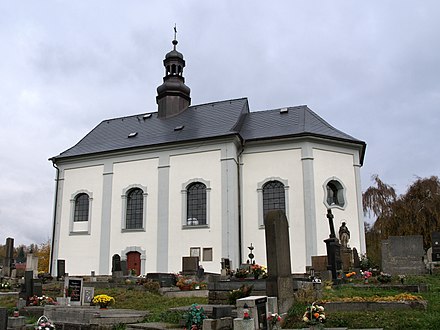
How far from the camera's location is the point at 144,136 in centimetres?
2636

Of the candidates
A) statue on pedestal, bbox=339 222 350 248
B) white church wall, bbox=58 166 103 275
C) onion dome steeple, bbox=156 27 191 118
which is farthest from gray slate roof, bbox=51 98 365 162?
statue on pedestal, bbox=339 222 350 248

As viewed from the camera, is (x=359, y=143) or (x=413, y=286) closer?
(x=413, y=286)

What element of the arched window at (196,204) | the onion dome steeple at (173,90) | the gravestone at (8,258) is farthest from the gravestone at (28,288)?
the onion dome steeple at (173,90)

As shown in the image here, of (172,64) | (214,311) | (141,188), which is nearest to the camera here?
(214,311)

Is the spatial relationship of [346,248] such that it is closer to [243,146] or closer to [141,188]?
[243,146]

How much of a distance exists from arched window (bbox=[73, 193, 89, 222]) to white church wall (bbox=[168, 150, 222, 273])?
548 centimetres

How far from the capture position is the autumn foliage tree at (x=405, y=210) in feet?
95.8

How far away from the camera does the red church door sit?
23094mm

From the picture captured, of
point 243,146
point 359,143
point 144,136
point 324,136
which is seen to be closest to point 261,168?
point 243,146

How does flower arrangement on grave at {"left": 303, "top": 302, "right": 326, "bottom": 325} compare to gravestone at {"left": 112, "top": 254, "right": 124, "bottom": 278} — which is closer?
flower arrangement on grave at {"left": 303, "top": 302, "right": 326, "bottom": 325}

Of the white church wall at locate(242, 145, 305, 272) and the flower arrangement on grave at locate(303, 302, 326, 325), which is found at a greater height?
the white church wall at locate(242, 145, 305, 272)

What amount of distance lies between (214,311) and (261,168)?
1549cm

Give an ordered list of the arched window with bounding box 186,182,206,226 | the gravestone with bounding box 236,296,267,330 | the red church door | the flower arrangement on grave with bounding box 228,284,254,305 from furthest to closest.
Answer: the red church door, the arched window with bounding box 186,182,206,226, the flower arrangement on grave with bounding box 228,284,254,305, the gravestone with bounding box 236,296,267,330

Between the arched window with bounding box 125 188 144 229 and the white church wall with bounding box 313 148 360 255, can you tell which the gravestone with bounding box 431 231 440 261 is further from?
the arched window with bounding box 125 188 144 229
